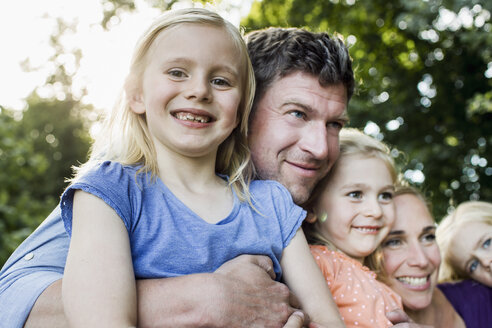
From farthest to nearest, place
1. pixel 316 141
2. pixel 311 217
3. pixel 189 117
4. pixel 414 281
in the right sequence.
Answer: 1. pixel 414 281
2. pixel 311 217
3. pixel 316 141
4. pixel 189 117

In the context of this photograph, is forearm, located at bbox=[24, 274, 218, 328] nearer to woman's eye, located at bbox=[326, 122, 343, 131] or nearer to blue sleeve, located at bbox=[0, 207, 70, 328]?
blue sleeve, located at bbox=[0, 207, 70, 328]

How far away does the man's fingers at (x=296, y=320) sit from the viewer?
1.77m

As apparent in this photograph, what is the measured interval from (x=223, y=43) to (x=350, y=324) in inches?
56.0

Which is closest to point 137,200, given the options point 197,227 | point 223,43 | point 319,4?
point 197,227

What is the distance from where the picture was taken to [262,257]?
6.37ft

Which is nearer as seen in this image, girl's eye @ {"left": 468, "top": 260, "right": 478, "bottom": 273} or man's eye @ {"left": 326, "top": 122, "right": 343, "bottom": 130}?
man's eye @ {"left": 326, "top": 122, "right": 343, "bottom": 130}

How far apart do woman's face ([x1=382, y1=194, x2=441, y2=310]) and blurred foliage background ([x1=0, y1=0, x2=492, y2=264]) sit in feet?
11.7

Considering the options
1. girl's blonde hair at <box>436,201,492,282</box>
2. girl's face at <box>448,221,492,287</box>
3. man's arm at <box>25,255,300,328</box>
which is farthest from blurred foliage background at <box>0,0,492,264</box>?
man's arm at <box>25,255,300,328</box>

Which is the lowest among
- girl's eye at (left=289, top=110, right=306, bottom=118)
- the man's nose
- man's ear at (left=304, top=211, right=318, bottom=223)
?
man's ear at (left=304, top=211, right=318, bottom=223)

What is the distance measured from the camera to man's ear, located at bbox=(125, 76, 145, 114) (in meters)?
2.03

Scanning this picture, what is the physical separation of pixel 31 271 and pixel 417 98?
7.65 m

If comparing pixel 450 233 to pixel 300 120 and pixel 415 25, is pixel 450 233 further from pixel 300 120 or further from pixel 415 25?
pixel 415 25

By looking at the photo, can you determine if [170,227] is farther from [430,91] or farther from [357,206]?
[430,91]

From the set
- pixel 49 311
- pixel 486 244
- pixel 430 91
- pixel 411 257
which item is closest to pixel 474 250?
pixel 486 244
